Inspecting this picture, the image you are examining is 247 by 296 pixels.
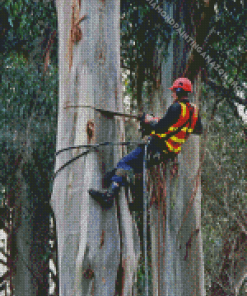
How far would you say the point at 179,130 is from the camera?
4223mm

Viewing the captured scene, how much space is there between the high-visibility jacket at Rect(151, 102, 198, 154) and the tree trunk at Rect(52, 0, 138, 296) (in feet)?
2.83

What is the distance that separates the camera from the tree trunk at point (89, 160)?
2934 millimetres

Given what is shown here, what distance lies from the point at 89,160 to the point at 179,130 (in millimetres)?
1324

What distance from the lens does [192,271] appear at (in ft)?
21.9

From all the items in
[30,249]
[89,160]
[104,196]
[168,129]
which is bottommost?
[30,249]

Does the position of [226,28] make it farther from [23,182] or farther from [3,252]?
[3,252]

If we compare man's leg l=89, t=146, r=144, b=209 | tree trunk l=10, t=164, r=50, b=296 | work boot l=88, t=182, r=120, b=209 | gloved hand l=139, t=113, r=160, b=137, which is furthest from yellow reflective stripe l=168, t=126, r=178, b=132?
tree trunk l=10, t=164, r=50, b=296

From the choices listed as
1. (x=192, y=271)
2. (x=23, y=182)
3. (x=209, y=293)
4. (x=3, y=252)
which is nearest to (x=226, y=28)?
(x=192, y=271)

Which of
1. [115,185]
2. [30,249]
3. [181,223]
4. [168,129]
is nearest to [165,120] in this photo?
[168,129]

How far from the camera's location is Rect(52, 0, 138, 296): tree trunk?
9.62ft

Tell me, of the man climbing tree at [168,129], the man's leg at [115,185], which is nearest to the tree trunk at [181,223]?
the man climbing tree at [168,129]

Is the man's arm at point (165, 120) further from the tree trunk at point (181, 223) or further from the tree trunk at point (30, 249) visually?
the tree trunk at point (30, 249)

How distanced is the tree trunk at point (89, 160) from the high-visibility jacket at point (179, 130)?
86 cm

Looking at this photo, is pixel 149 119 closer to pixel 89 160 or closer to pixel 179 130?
pixel 179 130
